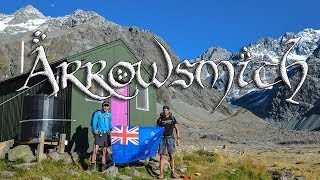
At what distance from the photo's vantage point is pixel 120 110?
2111 cm

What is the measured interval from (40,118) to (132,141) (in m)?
3.59

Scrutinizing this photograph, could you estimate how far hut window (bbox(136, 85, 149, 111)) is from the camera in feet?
73.3

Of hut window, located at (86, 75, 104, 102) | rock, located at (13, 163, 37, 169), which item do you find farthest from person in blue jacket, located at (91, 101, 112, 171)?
hut window, located at (86, 75, 104, 102)

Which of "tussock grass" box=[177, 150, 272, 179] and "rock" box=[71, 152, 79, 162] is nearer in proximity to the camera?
"rock" box=[71, 152, 79, 162]

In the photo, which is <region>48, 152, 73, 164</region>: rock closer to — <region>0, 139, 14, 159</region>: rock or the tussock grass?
<region>0, 139, 14, 159</region>: rock

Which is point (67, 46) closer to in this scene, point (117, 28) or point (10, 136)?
point (117, 28)

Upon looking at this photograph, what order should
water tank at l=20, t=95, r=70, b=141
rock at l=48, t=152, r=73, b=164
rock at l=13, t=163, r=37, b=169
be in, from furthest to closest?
water tank at l=20, t=95, r=70, b=141 → rock at l=48, t=152, r=73, b=164 → rock at l=13, t=163, r=37, b=169

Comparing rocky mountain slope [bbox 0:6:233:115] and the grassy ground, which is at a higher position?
rocky mountain slope [bbox 0:6:233:115]

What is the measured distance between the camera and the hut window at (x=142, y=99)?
2233cm

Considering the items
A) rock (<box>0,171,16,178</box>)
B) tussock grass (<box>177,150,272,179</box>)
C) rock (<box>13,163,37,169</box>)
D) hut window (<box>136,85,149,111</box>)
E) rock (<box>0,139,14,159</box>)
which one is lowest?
tussock grass (<box>177,150,272,179</box>)

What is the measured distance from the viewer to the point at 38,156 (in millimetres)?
15883

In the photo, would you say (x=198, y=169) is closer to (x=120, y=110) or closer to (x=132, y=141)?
(x=132, y=141)

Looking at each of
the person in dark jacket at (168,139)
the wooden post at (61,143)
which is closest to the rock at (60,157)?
the wooden post at (61,143)

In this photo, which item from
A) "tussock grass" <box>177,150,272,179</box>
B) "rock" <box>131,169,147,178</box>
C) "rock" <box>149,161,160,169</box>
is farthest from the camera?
"tussock grass" <box>177,150,272,179</box>
